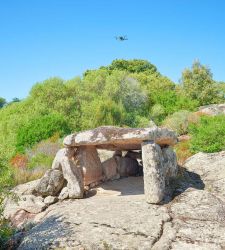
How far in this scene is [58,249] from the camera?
8.35m

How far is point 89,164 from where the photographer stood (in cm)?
1296

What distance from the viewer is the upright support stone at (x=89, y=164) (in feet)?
41.8

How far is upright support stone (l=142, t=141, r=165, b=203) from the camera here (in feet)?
35.6

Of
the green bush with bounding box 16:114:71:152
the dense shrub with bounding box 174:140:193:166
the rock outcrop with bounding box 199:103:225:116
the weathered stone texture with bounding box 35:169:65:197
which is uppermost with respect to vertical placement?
the rock outcrop with bounding box 199:103:225:116

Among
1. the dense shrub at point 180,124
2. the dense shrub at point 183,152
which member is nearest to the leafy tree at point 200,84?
the dense shrub at point 180,124

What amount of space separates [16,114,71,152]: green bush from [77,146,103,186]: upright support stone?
941cm

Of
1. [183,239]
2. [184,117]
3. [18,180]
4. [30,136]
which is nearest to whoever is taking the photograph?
[183,239]

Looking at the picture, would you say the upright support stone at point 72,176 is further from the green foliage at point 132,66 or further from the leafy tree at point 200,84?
the green foliage at point 132,66

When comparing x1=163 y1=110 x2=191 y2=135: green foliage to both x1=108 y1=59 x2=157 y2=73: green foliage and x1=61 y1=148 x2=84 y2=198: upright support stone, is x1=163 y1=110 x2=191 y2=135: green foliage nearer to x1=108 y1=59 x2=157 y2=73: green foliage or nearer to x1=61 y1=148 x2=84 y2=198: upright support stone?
x1=61 y1=148 x2=84 y2=198: upright support stone

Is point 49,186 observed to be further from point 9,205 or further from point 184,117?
point 184,117

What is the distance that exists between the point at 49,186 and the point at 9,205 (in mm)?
1324

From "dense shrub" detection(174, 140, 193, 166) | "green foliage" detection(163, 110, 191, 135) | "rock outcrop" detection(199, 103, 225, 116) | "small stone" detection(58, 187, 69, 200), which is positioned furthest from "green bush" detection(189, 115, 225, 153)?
"rock outcrop" detection(199, 103, 225, 116)

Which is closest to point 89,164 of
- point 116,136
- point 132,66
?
point 116,136

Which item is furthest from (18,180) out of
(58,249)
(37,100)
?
(37,100)
